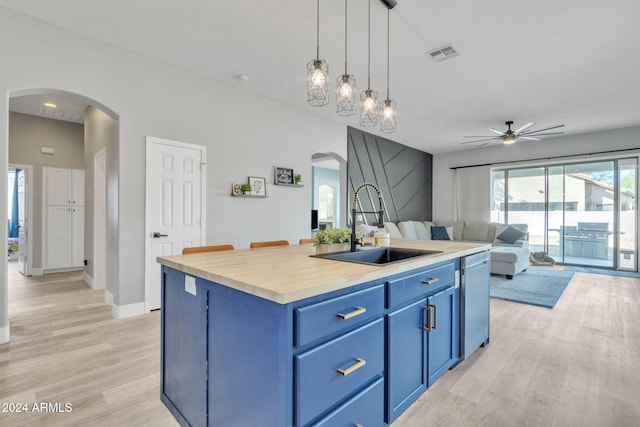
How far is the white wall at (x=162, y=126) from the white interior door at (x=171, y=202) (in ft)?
0.29

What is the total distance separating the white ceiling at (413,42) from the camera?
8.49 feet

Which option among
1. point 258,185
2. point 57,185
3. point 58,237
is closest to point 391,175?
point 258,185

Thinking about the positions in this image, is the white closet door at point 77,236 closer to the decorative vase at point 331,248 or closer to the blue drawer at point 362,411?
the decorative vase at point 331,248

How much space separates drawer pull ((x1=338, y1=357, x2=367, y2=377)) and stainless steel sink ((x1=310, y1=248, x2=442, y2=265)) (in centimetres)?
61

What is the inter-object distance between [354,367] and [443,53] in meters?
3.29

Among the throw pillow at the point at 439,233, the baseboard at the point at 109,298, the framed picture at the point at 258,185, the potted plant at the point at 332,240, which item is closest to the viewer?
the potted plant at the point at 332,240

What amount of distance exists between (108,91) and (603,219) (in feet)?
28.8

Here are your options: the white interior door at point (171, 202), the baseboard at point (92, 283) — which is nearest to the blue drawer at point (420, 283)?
the white interior door at point (171, 202)

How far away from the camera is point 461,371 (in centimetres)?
221

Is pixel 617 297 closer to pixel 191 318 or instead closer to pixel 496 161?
pixel 496 161

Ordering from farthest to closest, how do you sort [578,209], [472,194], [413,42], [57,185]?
[472,194] → [578,209] → [57,185] → [413,42]

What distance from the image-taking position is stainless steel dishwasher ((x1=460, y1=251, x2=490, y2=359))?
2.21m

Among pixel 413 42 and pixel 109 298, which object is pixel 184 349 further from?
pixel 413 42

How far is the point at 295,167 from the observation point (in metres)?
4.97
